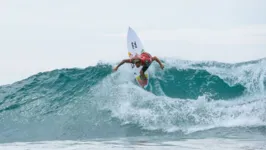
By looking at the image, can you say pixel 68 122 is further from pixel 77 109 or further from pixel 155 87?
pixel 155 87

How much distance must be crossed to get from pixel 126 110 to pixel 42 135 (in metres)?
2.74

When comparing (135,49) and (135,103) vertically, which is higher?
(135,49)

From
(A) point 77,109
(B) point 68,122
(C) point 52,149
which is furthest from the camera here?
(A) point 77,109

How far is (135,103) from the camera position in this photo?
46.1ft

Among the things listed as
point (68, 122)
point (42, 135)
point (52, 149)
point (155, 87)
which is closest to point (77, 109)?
point (68, 122)

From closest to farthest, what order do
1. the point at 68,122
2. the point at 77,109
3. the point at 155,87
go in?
the point at 68,122 < the point at 77,109 < the point at 155,87

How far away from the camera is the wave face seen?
1243 centimetres

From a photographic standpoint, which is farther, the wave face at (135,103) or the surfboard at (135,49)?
the surfboard at (135,49)

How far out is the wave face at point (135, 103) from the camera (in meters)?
12.4

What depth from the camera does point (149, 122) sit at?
12.9m

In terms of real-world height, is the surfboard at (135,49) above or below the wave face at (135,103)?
above

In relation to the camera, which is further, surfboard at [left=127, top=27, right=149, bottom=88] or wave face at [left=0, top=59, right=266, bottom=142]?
surfboard at [left=127, top=27, right=149, bottom=88]

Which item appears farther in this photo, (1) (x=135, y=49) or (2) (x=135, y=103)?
(1) (x=135, y=49)

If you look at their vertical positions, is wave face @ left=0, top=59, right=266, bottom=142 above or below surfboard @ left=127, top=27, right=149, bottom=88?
below
